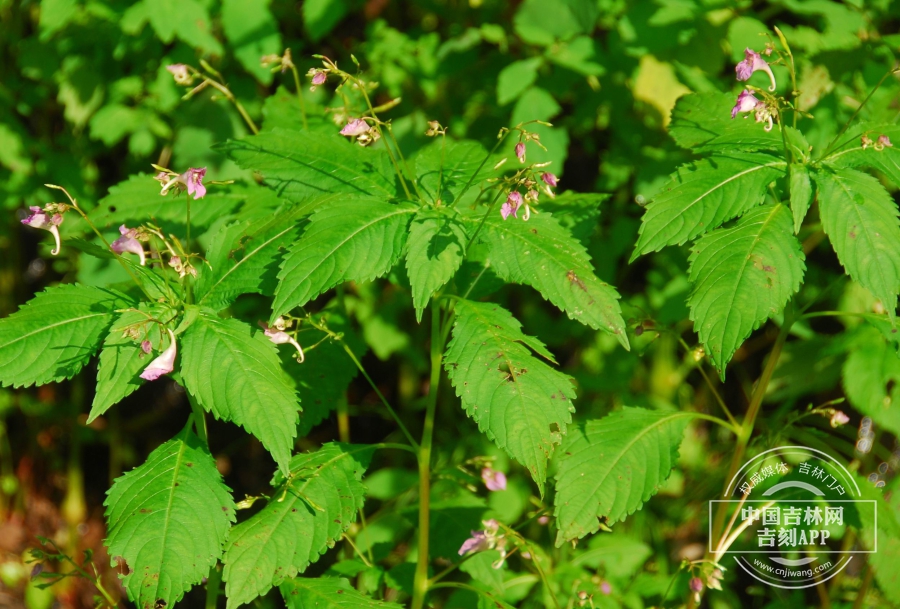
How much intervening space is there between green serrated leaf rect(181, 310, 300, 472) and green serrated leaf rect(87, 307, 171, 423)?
0.29ft

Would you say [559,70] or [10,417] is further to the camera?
[10,417]

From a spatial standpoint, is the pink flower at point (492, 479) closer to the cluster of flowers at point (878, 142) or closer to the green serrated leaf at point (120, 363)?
the green serrated leaf at point (120, 363)

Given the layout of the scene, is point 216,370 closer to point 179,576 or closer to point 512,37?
point 179,576

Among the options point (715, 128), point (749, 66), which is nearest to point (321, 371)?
point (715, 128)

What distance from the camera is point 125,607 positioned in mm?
3119

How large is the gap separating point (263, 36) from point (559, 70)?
105 centimetres

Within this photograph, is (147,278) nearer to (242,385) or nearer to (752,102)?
(242,385)

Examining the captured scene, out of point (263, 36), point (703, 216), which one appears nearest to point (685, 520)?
point (703, 216)

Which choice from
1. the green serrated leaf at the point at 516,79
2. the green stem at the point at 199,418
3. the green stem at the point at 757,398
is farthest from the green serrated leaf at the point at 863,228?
the green stem at the point at 199,418

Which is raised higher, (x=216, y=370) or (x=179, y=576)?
(x=216, y=370)

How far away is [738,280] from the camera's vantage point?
152 cm

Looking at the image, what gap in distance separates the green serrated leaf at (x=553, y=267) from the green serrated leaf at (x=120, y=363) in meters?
0.70

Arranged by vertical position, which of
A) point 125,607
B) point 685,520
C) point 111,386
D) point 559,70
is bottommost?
point 125,607

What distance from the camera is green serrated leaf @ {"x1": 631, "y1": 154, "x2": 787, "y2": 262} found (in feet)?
5.29
